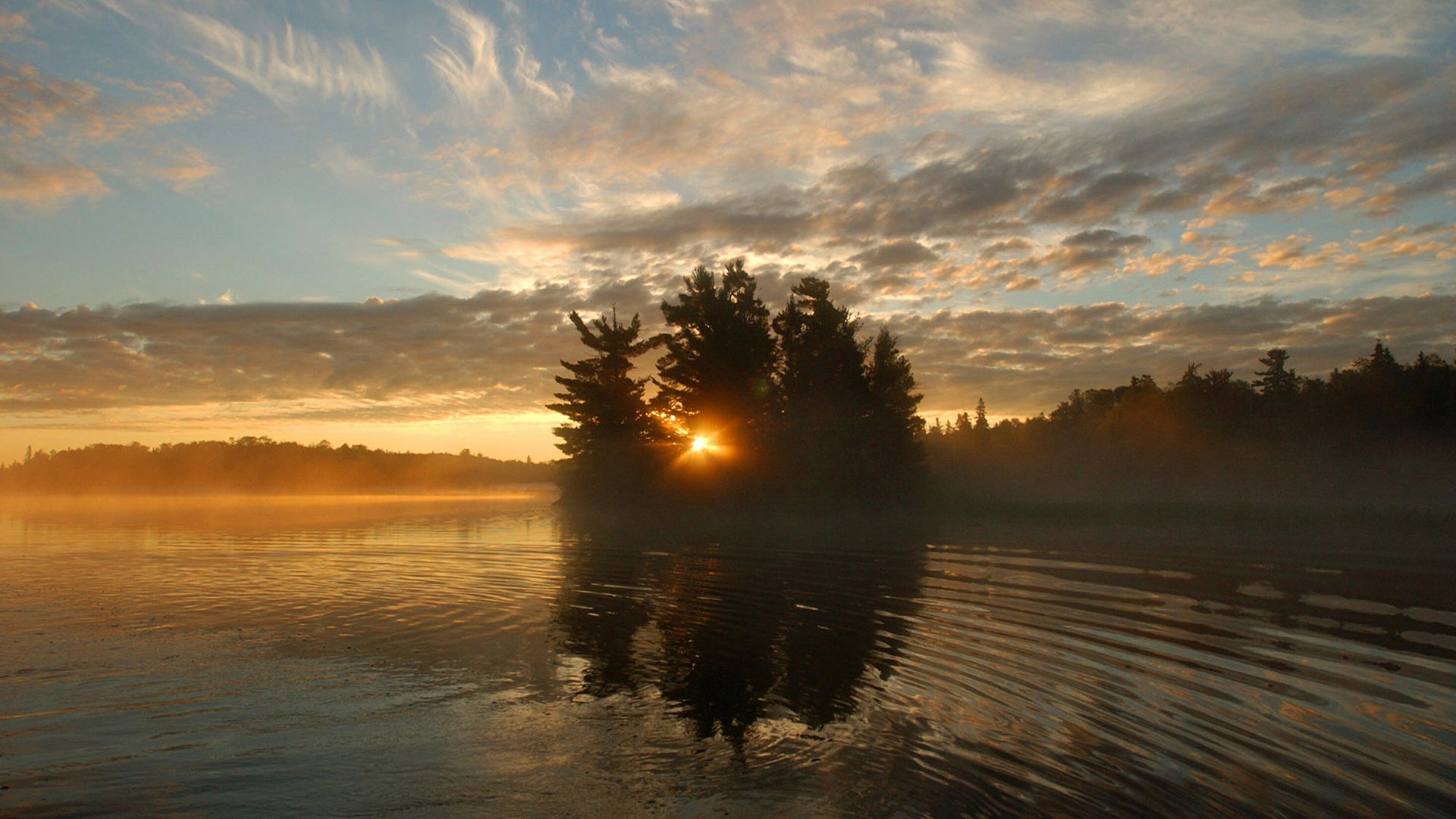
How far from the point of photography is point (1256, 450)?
197 ft

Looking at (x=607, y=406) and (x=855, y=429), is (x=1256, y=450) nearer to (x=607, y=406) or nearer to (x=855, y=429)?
(x=855, y=429)

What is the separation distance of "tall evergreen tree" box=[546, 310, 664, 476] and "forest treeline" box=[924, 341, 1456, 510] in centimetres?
2458

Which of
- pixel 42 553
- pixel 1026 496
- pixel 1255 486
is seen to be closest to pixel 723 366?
pixel 1026 496

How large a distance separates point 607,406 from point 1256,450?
49.3 meters

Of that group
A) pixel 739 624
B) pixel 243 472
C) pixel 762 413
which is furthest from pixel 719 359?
pixel 243 472

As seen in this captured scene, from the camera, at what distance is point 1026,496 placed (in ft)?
216

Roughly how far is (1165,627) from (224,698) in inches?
534

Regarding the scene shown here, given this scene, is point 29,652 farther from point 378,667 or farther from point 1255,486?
point 1255,486

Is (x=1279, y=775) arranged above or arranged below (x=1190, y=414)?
below

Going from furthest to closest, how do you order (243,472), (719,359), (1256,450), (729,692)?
(243,472), (1256,450), (719,359), (729,692)

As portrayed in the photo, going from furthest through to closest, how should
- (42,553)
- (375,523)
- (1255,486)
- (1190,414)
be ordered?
(1190,414) → (1255,486) → (375,523) → (42,553)

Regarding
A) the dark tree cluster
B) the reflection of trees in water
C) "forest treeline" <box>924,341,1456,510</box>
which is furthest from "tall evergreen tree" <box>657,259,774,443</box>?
the reflection of trees in water

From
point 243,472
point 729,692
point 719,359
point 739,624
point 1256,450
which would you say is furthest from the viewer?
point 243,472

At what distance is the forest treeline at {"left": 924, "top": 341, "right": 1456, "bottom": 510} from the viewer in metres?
55.6
